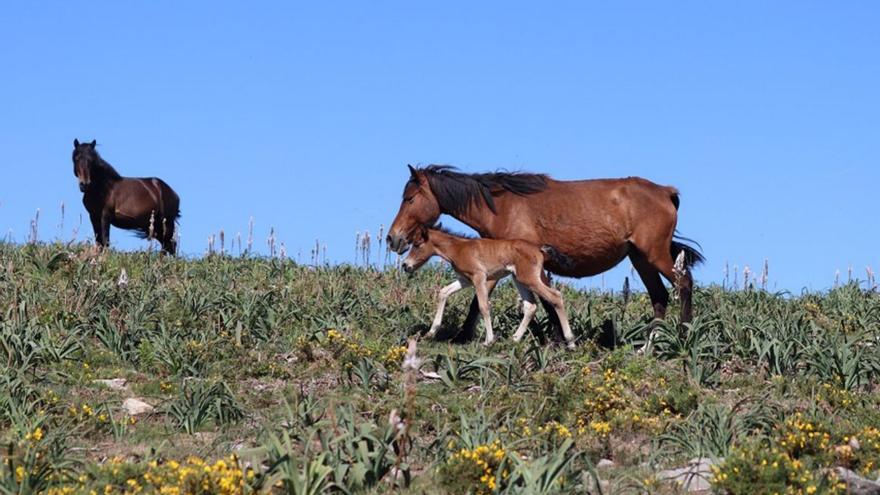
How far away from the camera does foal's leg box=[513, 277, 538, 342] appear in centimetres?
1360

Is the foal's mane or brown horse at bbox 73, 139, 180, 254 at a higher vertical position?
brown horse at bbox 73, 139, 180, 254

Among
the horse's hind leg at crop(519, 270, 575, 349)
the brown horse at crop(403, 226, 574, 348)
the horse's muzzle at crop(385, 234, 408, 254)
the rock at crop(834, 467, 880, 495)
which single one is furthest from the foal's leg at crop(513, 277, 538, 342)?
the rock at crop(834, 467, 880, 495)

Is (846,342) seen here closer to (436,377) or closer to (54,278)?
(436,377)

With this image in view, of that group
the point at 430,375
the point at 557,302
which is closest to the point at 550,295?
the point at 557,302

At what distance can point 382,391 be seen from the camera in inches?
420

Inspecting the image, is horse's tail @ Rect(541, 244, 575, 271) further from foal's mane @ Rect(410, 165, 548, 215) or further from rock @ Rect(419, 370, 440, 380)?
rock @ Rect(419, 370, 440, 380)

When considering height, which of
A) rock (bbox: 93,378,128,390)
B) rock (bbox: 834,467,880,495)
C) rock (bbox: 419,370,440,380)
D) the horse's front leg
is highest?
the horse's front leg

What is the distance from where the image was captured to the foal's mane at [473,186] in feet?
47.8

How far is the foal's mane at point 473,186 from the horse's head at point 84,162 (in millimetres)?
11633

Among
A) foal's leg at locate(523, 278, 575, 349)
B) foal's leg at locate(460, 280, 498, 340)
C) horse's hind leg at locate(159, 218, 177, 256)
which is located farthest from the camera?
horse's hind leg at locate(159, 218, 177, 256)

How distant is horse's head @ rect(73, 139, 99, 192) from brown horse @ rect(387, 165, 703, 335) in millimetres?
11393

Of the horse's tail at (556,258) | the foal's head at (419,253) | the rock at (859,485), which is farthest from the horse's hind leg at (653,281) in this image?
the rock at (859,485)

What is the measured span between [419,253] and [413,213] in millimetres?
562

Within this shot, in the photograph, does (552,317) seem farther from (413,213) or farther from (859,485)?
(859,485)
